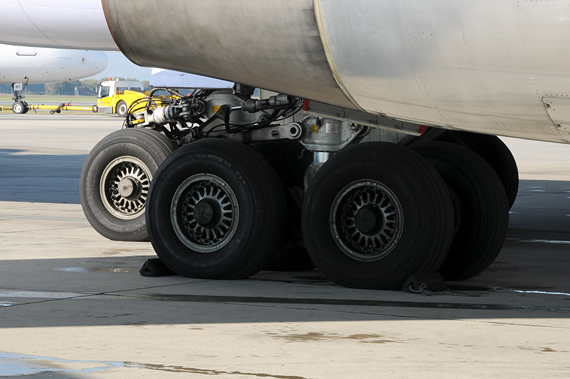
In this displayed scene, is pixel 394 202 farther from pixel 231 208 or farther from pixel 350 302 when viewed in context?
pixel 231 208

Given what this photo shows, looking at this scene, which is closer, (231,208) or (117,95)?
(231,208)

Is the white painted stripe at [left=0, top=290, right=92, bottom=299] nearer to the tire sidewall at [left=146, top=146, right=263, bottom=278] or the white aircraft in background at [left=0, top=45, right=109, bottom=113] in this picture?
the tire sidewall at [left=146, top=146, right=263, bottom=278]

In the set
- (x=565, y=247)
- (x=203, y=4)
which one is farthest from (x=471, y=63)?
(x=565, y=247)

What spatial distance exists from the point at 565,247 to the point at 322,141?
321cm

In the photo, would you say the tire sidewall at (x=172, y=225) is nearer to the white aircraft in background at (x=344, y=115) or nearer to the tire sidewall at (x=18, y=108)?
the white aircraft in background at (x=344, y=115)

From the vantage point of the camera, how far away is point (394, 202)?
662 centimetres

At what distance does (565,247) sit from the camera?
9.30 metres

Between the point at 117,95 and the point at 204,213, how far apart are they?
1838 inches

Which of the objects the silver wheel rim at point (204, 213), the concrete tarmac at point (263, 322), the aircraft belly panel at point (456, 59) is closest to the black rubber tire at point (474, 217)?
the concrete tarmac at point (263, 322)

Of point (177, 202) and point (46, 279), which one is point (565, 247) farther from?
point (46, 279)

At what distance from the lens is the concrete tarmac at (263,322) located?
4.50 m

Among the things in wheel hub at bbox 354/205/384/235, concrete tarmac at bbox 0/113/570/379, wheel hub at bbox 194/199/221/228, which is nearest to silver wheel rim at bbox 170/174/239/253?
wheel hub at bbox 194/199/221/228

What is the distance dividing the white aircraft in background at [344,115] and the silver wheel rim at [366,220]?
0.04 ft

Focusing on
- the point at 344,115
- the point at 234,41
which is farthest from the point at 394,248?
the point at 234,41
